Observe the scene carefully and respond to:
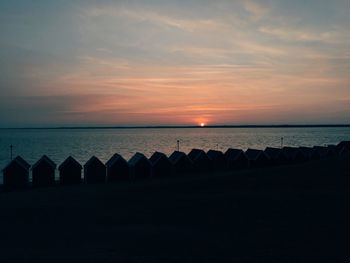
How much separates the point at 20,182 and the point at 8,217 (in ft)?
57.4

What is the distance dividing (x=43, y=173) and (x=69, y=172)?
2433 mm

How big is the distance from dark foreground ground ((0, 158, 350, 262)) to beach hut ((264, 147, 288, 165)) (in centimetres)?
2366

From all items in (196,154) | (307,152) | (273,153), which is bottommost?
(307,152)

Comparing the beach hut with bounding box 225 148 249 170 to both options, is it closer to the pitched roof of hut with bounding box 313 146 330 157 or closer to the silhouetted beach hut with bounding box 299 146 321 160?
the silhouetted beach hut with bounding box 299 146 321 160

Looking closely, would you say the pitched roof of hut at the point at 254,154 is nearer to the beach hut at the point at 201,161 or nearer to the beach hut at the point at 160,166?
the beach hut at the point at 201,161

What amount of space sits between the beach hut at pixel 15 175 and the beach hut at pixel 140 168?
9964 millimetres

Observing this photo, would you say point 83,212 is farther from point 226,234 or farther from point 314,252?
point 314,252

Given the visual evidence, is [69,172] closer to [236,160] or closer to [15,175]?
[15,175]

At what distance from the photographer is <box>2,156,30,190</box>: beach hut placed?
Answer: 38438 millimetres

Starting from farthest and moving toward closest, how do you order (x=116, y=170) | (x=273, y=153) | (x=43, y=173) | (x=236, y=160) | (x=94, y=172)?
(x=273, y=153), (x=236, y=160), (x=116, y=170), (x=94, y=172), (x=43, y=173)

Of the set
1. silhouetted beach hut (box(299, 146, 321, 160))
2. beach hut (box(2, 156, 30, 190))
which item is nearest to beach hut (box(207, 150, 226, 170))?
silhouetted beach hut (box(299, 146, 321, 160))

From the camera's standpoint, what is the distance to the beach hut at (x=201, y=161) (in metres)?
49.1

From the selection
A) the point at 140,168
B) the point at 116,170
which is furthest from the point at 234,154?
the point at 116,170

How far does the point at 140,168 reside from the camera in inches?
1711
